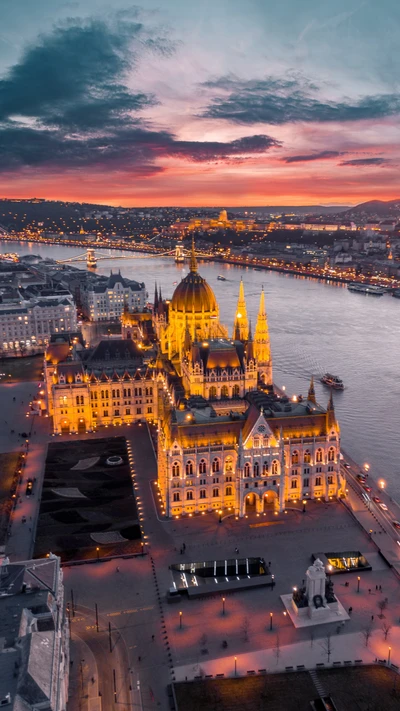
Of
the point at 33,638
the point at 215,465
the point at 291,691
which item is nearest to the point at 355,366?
the point at 215,465

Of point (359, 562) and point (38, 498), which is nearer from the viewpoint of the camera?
point (359, 562)

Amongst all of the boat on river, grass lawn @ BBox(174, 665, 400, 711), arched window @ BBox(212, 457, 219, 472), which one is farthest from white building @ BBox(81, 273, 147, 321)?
grass lawn @ BBox(174, 665, 400, 711)

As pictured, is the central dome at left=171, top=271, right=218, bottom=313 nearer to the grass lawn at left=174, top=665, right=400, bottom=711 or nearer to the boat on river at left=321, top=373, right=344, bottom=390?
the boat on river at left=321, top=373, right=344, bottom=390

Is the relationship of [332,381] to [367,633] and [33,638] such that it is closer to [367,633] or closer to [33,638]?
[367,633]

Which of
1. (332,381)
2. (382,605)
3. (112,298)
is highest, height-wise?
(112,298)

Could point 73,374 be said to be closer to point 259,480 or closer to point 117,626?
point 259,480

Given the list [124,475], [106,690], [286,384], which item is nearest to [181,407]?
[124,475]
